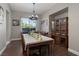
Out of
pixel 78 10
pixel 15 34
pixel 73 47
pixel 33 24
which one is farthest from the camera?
pixel 15 34

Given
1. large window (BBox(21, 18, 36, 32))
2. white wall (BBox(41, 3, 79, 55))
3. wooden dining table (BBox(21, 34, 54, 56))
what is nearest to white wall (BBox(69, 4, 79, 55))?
white wall (BBox(41, 3, 79, 55))

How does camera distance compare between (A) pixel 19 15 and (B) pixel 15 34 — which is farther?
(B) pixel 15 34

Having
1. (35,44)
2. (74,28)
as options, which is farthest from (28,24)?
(74,28)

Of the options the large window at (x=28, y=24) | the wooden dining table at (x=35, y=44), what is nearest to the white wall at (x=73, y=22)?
the large window at (x=28, y=24)

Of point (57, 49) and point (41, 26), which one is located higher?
point (41, 26)

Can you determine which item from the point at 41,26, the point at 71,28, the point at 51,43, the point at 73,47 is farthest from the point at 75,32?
the point at 41,26

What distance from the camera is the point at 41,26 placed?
2.96 meters

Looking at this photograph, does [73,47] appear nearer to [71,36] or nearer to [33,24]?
[71,36]

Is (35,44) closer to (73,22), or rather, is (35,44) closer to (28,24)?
(28,24)

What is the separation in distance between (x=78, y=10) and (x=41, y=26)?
1338 mm

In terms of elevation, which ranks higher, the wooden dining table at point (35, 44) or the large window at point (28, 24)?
the large window at point (28, 24)

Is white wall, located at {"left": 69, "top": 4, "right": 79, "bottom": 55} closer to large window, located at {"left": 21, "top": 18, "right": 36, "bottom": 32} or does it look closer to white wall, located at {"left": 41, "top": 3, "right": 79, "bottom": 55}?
white wall, located at {"left": 41, "top": 3, "right": 79, "bottom": 55}

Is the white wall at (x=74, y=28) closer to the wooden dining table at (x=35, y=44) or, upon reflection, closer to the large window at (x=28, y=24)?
the wooden dining table at (x=35, y=44)

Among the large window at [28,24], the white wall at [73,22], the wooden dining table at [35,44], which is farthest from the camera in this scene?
the white wall at [73,22]
